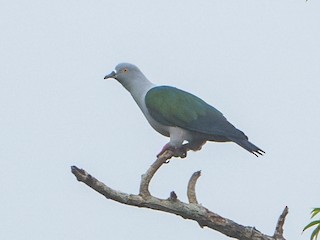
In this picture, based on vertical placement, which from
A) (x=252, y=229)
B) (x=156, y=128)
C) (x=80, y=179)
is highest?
(x=156, y=128)

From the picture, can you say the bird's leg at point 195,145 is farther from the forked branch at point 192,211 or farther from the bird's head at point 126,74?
the forked branch at point 192,211

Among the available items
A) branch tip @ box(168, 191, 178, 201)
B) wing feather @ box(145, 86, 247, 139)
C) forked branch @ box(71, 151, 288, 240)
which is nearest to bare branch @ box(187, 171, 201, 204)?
forked branch @ box(71, 151, 288, 240)

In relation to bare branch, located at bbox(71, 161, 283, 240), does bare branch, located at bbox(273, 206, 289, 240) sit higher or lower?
higher

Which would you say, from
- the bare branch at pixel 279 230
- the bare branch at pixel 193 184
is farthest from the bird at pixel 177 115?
the bare branch at pixel 279 230

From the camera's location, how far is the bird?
8.09 metres

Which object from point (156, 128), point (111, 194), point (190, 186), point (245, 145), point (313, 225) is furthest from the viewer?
point (156, 128)

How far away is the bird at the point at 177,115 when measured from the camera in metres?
8.09

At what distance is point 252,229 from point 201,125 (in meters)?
2.19

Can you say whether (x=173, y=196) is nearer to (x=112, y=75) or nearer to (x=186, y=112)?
(x=186, y=112)

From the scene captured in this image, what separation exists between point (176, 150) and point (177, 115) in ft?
2.06

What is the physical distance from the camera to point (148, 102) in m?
8.52

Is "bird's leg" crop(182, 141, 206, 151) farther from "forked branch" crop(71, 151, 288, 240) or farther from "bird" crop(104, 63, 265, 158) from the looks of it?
"forked branch" crop(71, 151, 288, 240)

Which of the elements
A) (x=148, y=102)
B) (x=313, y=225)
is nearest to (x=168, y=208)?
(x=313, y=225)

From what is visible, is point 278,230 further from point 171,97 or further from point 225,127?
point 171,97
